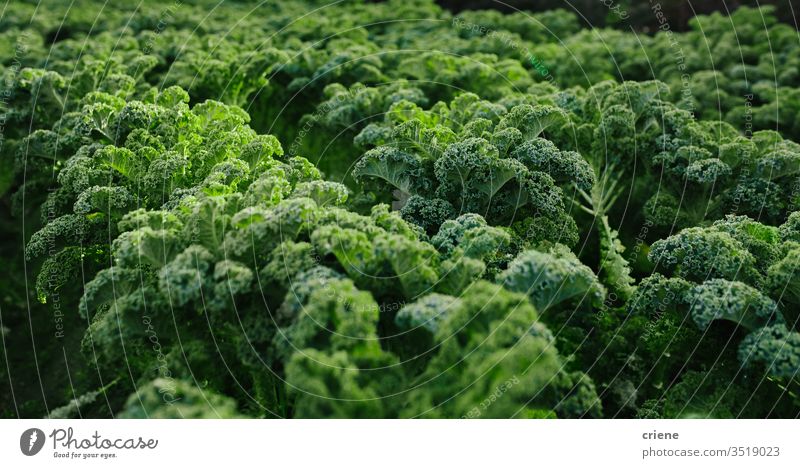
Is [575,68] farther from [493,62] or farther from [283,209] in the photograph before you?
[283,209]

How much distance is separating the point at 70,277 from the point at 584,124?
352 inches

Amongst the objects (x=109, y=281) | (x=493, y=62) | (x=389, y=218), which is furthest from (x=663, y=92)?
(x=109, y=281)

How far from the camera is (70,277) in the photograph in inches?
418
